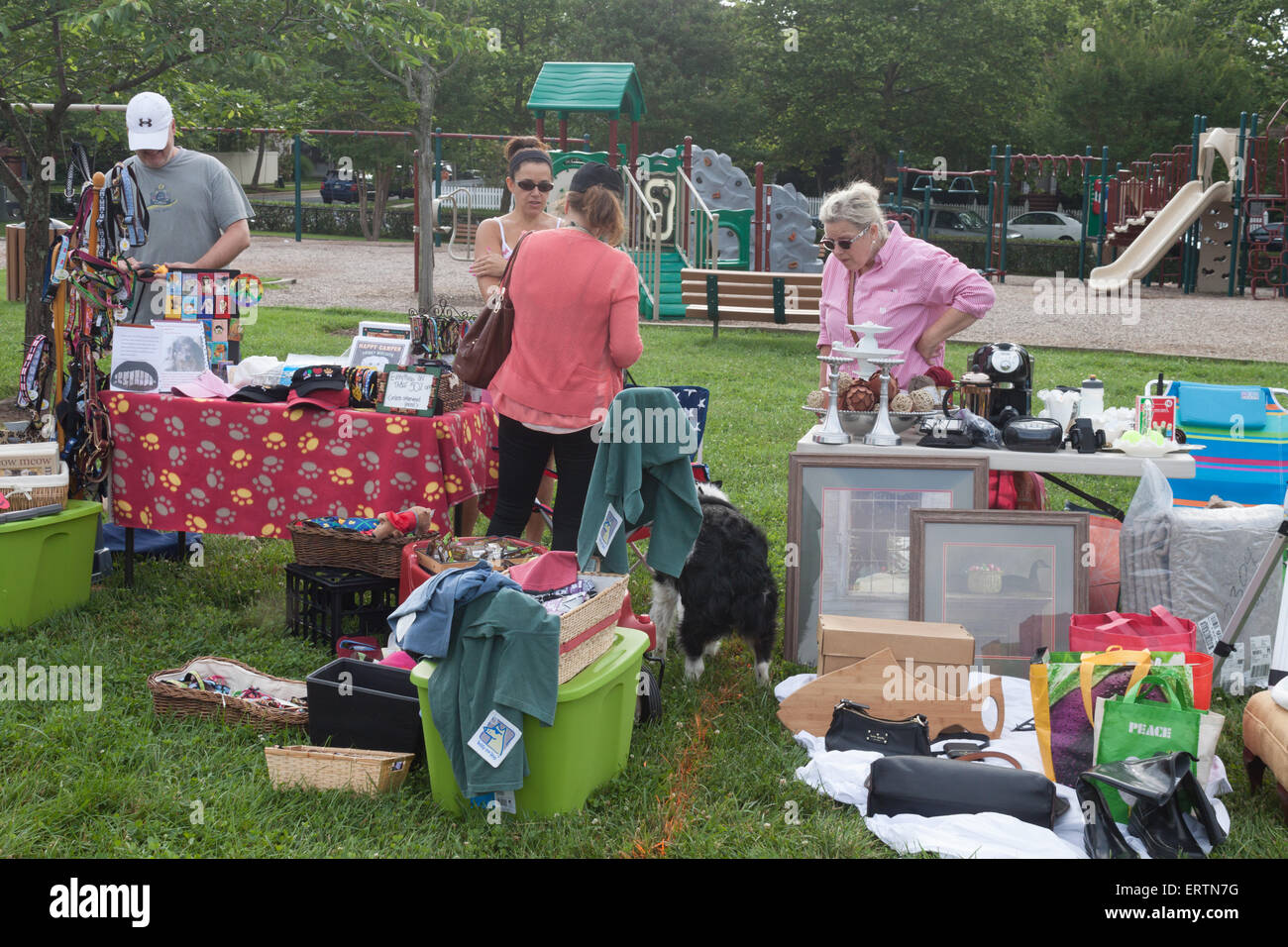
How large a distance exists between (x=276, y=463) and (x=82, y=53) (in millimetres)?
4293

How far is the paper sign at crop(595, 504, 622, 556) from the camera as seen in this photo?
13.6ft

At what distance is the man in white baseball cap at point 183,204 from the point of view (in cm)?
577

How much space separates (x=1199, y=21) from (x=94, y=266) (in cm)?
3358

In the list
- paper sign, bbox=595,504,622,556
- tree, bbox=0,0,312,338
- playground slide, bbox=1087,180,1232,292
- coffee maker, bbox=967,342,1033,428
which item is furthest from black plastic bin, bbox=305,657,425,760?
playground slide, bbox=1087,180,1232,292

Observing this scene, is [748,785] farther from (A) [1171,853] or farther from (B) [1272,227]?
(B) [1272,227]

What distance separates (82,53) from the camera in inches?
312

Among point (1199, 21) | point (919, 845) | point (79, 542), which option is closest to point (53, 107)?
point (79, 542)

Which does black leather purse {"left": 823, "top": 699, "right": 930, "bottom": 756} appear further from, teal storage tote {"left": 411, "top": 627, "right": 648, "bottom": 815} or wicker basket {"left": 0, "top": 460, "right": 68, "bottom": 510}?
wicker basket {"left": 0, "top": 460, "right": 68, "bottom": 510}

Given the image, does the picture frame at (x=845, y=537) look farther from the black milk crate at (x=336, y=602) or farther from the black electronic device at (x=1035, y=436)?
the black milk crate at (x=336, y=602)

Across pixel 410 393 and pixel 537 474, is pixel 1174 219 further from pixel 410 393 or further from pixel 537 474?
→ pixel 537 474

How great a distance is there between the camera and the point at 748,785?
3.87m

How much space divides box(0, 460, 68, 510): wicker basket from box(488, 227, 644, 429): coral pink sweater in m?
1.96

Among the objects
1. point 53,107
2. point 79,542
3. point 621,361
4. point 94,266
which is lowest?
point 79,542

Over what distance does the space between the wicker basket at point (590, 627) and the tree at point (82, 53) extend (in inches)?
185
